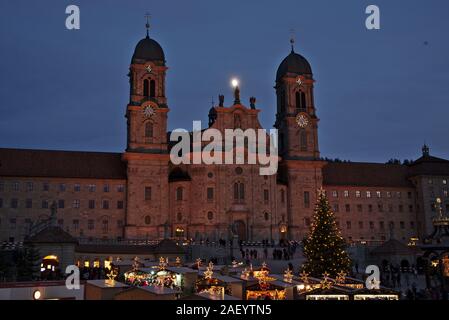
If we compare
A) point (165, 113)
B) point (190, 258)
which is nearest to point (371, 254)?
point (190, 258)

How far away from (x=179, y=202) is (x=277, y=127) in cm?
2030

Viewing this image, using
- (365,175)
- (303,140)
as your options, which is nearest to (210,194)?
(303,140)

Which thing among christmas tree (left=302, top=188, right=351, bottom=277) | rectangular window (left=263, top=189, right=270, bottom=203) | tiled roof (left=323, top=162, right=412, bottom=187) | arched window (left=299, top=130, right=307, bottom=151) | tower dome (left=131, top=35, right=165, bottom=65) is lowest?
christmas tree (left=302, top=188, right=351, bottom=277)

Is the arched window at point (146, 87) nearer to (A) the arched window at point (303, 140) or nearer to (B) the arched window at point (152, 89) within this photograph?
(B) the arched window at point (152, 89)

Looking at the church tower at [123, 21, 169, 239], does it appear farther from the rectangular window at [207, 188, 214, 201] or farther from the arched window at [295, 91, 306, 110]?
the arched window at [295, 91, 306, 110]

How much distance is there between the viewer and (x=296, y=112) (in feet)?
254

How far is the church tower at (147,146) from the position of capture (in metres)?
67.1

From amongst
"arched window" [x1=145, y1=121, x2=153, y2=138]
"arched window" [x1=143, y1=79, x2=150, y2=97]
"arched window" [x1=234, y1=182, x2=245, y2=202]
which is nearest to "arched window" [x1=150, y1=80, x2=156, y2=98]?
"arched window" [x1=143, y1=79, x2=150, y2=97]

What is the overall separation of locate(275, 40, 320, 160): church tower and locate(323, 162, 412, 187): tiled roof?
6.04 m

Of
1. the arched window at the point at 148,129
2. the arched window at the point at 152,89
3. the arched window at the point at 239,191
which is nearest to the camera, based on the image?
the arched window at the point at 148,129

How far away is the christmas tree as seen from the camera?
3956cm

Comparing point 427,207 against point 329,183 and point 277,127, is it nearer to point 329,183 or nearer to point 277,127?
point 329,183

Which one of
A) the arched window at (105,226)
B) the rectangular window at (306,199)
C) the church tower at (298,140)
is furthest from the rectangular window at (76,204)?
the rectangular window at (306,199)

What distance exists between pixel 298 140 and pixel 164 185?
66.9ft
